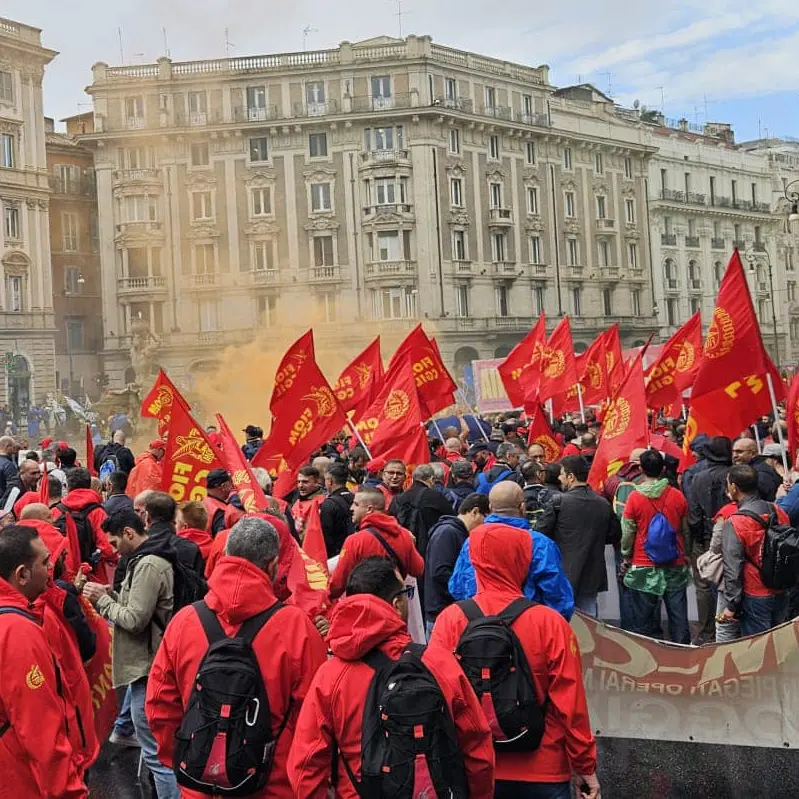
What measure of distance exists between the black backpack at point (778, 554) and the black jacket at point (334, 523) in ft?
9.64

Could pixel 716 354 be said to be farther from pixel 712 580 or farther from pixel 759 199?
pixel 759 199

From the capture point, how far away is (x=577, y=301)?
63875 millimetres

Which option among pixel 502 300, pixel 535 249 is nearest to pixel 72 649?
pixel 502 300

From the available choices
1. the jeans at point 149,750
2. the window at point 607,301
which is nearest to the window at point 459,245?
the window at point 607,301

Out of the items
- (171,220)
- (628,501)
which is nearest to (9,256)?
(171,220)

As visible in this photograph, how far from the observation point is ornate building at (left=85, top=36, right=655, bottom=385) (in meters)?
55.8

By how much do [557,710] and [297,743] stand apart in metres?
1.05

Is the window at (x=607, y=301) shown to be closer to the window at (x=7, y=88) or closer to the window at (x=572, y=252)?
the window at (x=572, y=252)

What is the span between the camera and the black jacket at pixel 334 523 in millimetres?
9148

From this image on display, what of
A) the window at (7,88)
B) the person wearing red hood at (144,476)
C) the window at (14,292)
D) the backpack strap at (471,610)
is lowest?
the backpack strap at (471,610)

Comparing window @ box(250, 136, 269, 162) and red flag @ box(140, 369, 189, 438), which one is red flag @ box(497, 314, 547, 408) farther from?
window @ box(250, 136, 269, 162)

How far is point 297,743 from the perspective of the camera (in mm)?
4082

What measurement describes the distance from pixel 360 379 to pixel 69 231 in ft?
155

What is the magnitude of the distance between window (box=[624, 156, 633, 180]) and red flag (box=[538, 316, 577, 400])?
168 feet
